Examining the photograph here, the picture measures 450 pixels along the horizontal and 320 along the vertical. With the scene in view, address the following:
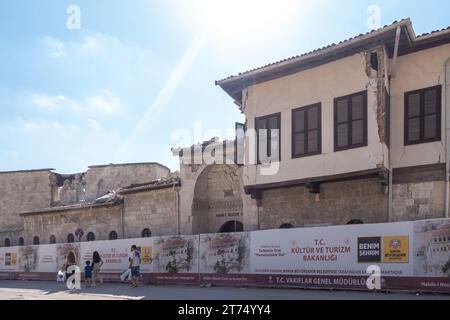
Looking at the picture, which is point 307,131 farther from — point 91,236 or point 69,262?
point 91,236

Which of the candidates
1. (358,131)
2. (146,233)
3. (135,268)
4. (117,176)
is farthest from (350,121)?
(117,176)

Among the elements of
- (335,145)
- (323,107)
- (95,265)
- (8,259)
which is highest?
(323,107)

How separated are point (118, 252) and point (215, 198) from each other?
481 centimetres

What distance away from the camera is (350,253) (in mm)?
14602

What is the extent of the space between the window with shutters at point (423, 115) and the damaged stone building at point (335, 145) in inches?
1.2

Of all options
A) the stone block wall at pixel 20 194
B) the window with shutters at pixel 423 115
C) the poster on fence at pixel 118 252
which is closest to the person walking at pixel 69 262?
the poster on fence at pixel 118 252

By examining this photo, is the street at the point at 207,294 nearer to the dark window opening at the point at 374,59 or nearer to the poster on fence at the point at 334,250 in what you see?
the poster on fence at the point at 334,250

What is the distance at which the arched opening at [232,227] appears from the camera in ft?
73.5

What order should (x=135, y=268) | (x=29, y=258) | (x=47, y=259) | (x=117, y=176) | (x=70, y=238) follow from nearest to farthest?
(x=135, y=268), (x=47, y=259), (x=29, y=258), (x=70, y=238), (x=117, y=176)

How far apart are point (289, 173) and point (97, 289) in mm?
7977

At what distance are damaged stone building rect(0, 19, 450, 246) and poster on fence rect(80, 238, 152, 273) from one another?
286 centimetres

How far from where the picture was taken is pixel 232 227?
74.8 feet

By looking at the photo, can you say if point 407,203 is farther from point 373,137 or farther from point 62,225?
point 62,225
